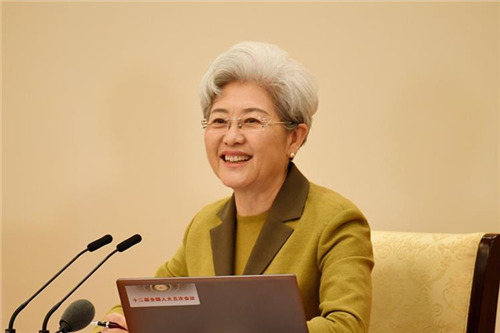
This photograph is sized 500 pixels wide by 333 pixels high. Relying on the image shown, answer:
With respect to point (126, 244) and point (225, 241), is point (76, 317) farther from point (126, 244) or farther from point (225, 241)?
point (225, 241)

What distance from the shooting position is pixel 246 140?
6.87 ft

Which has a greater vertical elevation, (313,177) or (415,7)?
(415,7)

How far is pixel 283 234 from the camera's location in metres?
2.04

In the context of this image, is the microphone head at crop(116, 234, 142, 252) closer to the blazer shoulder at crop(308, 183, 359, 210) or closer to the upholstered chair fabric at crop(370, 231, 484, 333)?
the blazer shoulder at crop(308, 183, 359, 210)

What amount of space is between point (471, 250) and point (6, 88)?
6.94 feet

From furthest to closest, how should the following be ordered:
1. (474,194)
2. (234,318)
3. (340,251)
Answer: (474,194), (340,251), (234,318)

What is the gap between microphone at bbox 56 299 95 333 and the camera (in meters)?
1.76

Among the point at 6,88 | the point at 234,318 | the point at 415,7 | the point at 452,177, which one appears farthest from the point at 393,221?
the point at 6,88

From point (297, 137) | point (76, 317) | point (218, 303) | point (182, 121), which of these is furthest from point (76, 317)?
point (182, 121)

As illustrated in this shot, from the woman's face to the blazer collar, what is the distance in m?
0.07

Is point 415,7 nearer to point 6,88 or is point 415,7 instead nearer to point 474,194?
point 474,194

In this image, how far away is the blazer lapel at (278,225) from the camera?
2.04 m

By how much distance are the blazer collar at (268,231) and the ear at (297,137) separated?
0.06 metres

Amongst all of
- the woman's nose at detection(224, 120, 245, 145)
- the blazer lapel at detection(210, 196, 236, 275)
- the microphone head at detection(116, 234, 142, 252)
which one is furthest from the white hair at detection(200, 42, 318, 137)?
the microphone head at detection(116, 234, 142, 252)
